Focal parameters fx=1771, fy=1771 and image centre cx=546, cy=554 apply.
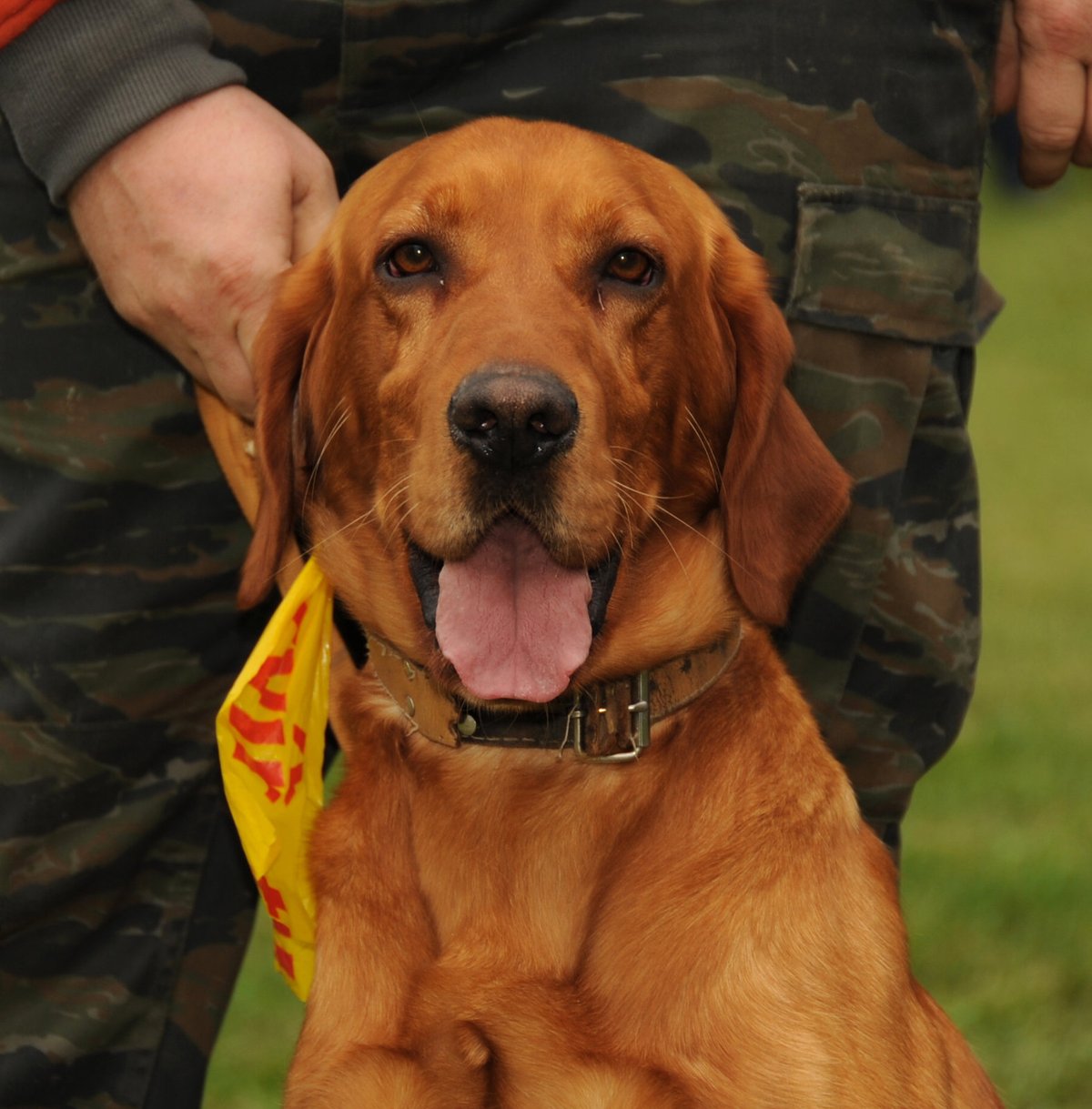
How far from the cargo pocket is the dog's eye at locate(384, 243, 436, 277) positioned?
0.71 meters

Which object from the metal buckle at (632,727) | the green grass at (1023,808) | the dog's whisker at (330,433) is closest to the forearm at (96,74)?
the dog's whisker at (330,433)

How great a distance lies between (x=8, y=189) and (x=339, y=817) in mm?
1338

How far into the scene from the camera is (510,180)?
3.20 m

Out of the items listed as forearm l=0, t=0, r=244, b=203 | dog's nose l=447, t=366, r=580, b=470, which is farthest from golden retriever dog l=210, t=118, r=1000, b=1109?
forearm l=0, t=0, r=244, b=203

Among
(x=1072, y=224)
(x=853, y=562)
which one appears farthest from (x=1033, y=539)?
(x=1072, y=224)

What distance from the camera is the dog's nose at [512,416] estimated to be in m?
2.82

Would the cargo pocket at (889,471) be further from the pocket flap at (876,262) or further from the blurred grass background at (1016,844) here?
the blurred grass background at (1016,844)

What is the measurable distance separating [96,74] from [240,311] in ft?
1.58

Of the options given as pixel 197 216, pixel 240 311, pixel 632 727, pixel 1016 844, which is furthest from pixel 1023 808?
pixel 197 216

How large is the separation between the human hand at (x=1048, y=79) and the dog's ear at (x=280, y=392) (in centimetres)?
149

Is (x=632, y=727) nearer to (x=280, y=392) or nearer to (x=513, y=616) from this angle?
(x=513, y=616)

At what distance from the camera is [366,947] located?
303cm

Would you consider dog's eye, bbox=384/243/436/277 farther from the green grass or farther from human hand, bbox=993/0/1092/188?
the green grass

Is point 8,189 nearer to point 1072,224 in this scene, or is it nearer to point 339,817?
point 339,817
